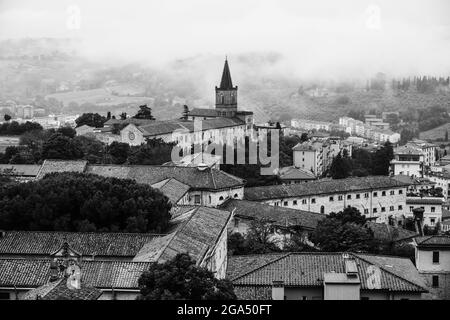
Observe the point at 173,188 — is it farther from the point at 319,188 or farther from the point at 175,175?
the point at 319,188

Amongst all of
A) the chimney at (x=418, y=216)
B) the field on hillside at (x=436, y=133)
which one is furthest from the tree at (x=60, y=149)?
the field on hillside at (x=436, y=133)

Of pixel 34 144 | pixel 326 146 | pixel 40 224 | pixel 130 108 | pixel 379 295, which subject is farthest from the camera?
pixel 130 108

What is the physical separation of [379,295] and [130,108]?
116702 mm

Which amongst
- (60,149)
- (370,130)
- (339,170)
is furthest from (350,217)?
(370,130)

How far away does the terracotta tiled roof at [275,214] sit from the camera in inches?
1464

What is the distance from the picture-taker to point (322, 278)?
21547 millimetres

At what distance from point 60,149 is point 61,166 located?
6.30 m

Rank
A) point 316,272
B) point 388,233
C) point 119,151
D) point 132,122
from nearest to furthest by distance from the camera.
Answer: point 316,272 < point 388,233 < point 119,151 < point 132,122

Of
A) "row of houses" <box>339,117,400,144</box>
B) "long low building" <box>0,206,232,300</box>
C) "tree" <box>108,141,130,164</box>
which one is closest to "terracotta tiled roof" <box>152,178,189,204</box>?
"long low building" <box>0,206,232,300</box>

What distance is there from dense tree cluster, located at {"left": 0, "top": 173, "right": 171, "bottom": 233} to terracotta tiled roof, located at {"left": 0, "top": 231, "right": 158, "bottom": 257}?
2.22 metres
